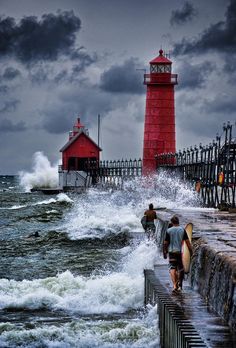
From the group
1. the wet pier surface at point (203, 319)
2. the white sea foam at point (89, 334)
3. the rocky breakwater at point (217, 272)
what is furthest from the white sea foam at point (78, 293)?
the wet pier surface at point (203, 319)

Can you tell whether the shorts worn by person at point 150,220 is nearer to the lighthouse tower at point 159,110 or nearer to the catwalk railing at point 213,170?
the catwalk railing at point 213,170

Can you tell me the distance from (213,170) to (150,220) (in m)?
10.2

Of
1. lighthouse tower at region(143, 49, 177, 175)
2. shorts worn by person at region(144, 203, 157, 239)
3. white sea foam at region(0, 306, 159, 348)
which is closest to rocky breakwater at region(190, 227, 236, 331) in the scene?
white sea foam at region(0, 306, 159, 348)

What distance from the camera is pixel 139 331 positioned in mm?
11539

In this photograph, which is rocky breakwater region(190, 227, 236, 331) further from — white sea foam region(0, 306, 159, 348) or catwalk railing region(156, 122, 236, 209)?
catwalk railing region(156, 122, 236, 209)

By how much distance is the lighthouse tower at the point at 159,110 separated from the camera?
154 ft

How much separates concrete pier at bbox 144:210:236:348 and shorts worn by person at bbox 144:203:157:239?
5.71 m

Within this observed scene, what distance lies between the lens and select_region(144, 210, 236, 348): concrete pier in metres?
8.59

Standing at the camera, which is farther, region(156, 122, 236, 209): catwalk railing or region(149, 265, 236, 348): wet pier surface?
region(156, 122, 236, 209): catwalk railing

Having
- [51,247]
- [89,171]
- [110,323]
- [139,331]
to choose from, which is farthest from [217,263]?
[89,171]

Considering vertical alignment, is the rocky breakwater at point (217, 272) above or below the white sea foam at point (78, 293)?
above

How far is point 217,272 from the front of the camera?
33.6 ft

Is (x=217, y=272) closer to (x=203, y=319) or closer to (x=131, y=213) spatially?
(x=203, y=319)

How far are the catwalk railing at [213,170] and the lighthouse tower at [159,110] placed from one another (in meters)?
5.86
